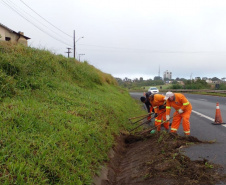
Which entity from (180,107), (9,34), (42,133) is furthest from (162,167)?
(9,34)

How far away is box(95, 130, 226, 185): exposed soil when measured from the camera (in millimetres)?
3965

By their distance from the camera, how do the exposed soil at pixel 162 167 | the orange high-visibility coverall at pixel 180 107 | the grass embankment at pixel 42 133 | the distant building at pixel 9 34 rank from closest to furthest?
the grass embankment at pixel 42 133 < the exposed soil at pixel 162 167 < the orange high-visibility coverall at pixel 180 107 < the distant building at pixel 9 34

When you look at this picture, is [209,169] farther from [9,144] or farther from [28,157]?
[9,144]

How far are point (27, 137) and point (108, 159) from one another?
230cm

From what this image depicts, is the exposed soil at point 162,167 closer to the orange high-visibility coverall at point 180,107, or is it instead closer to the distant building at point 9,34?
the orange high-visibility coverall at point 180,107

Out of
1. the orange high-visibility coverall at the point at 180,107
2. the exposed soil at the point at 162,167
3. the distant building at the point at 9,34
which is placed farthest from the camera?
the distant building at the point at 9,34

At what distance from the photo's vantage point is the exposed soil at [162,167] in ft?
13.0

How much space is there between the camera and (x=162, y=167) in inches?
177

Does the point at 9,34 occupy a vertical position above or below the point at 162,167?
above

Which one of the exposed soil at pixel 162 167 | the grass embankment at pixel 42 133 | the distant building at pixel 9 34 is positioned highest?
the distant building at pixel 9 34

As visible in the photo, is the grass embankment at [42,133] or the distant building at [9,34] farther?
the distant building at [9,34]

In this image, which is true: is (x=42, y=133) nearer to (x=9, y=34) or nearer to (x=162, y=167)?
(x=162, y=167)

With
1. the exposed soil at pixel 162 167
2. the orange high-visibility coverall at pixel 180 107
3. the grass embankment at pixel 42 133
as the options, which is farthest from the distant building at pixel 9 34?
the exposed soil at pixel 162 167

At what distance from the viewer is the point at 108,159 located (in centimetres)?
569
